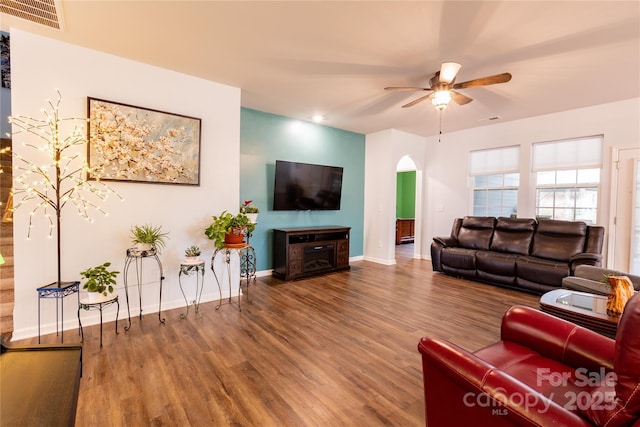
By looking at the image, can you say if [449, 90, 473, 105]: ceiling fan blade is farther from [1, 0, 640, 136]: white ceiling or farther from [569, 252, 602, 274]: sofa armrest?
[569, 252, 602, 274]: sofa armrest

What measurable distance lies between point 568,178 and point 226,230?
17.7ft

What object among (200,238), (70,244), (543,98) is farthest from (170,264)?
(543,98)

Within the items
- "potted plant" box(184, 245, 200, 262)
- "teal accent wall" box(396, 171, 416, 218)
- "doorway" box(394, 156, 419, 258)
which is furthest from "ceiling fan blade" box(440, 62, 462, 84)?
"teal accent wall" box(396, 171, 416, 218)

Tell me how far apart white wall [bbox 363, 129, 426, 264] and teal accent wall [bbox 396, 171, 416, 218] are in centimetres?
352

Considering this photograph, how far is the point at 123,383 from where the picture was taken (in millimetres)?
1934

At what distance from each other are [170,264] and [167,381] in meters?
1.56

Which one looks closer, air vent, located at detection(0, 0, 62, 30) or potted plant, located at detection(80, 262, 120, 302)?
air vent, located at detection(0, 0, 62, 30)

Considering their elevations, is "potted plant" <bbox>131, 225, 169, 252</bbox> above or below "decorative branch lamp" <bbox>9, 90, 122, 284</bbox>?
below

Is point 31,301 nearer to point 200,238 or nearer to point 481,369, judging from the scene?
point 200,238

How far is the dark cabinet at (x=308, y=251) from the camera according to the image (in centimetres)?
443

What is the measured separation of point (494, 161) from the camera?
5.50 metres

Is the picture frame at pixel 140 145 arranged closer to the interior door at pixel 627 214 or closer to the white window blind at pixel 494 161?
the white window blind at pixel 494 161

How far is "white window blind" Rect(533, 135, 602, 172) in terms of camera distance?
4.36m

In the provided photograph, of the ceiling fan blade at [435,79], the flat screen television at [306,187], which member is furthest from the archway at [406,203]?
the ceiling fan blade at [435,79]
